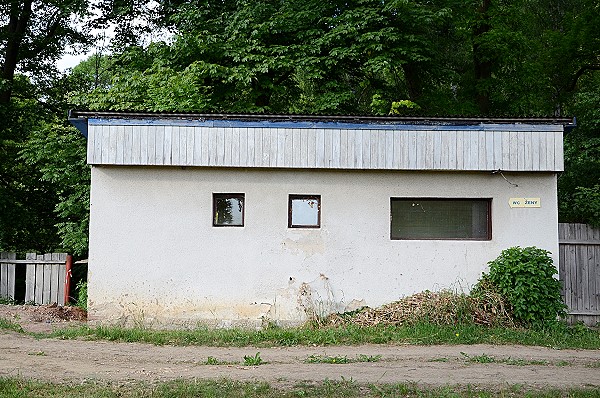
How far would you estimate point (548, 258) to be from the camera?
456 inches

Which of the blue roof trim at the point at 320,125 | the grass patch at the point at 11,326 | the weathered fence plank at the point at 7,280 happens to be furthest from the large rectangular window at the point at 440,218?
the weathered fence plank at the point at 7,280

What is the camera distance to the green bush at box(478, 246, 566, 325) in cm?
1133

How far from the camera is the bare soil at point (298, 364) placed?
812 centimetres

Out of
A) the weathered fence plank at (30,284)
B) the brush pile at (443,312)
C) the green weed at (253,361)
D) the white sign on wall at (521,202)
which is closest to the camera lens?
the green weed at (253,361)

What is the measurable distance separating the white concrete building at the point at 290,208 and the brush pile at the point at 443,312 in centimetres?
35

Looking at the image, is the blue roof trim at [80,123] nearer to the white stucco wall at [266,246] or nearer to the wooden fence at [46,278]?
the white stucco wall at [266,246]

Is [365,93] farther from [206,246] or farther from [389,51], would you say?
[206,246]

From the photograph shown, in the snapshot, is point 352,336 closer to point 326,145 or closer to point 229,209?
point 229,209

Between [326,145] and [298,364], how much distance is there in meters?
4.33

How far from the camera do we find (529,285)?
447 inches

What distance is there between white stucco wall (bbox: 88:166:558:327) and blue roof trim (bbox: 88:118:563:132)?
0.84m

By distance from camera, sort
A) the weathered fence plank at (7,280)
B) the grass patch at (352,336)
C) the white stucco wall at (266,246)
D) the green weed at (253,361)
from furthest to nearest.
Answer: the weathered fence plank at (7,280) → the white stucco wall at (266,246) → the grass patch at (352,336) → the green weed at (253,361)

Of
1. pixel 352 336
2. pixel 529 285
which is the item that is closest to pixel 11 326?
pixel 352 336

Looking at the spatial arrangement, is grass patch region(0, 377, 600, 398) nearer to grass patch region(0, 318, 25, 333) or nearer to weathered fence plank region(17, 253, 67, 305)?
grass patch region(0, 318, 25, 333)
